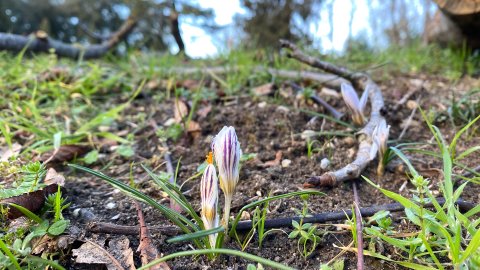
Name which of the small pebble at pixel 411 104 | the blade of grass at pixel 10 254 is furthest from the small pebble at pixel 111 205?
the small pebble at pixel 411 104

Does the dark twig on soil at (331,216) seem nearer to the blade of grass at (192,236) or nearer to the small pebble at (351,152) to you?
the blade of grass at (192,236)

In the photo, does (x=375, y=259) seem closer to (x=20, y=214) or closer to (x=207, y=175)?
(x=207, y=175)

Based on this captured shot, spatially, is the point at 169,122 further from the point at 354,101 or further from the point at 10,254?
the point at 10,254

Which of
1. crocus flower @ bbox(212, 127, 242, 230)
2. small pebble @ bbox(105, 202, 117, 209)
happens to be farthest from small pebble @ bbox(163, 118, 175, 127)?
crocus flower @ bbox(212, 127, 242, 230)

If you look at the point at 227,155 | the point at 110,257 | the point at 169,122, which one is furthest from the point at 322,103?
the point at 110,257

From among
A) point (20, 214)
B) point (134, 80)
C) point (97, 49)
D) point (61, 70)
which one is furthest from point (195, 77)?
point (20, 214)

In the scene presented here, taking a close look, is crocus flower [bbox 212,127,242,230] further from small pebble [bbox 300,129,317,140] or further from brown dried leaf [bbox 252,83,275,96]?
brown dried leaf [bbox 252,83,275,96]

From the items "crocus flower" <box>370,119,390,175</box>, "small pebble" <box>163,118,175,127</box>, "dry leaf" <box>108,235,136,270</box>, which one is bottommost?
"dry leaf" <box>108,235,136,270</box>
